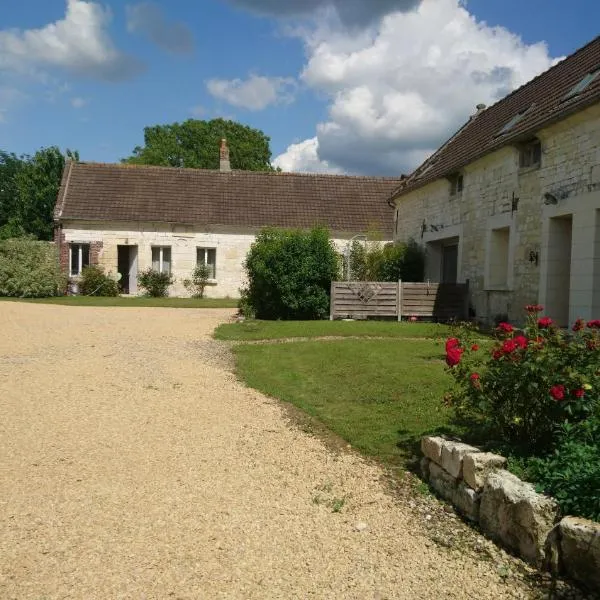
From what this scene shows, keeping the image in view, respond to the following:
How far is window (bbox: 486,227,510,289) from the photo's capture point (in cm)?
1422

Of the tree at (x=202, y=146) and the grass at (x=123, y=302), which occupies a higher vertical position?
the tree at (x=202, y=146)

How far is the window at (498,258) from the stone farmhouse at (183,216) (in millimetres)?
10325

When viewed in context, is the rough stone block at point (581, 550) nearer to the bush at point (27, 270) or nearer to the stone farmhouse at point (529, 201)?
the stone farmhouse at point (529, 201)

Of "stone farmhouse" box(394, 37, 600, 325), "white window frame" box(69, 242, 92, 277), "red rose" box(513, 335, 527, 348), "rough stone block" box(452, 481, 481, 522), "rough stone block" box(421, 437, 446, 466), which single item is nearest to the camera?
"rough stone block" box(452, 481, 481, 522)

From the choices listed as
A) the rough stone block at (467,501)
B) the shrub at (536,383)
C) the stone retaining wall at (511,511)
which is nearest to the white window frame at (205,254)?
the shrub at (536,383)

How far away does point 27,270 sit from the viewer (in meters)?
22.6

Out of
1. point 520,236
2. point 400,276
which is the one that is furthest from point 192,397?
point 400,276

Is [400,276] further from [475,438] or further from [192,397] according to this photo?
[475,438]

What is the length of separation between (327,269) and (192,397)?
8873mm

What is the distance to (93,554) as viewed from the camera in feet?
10.7

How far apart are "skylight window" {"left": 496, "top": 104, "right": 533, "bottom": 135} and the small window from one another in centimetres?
179

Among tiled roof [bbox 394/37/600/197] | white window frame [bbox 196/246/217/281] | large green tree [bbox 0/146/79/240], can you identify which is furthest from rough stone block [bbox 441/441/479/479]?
large green tree [bbox 0/146/79/240]

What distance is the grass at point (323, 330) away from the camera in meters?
12.3

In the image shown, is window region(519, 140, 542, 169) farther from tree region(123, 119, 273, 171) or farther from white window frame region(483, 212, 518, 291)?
tree region(123, 119, 273, 171)
